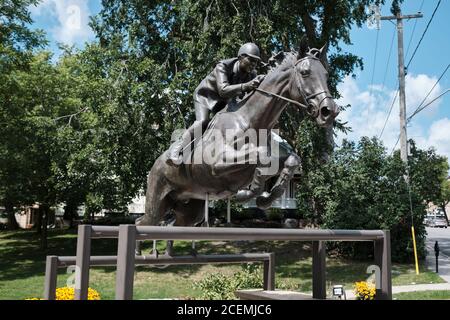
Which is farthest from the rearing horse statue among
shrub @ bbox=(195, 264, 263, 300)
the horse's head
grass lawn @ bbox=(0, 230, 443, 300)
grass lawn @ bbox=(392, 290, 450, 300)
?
grass lawn @ bbox=(392, 290, 450, 300)

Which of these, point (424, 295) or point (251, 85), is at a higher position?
point (251, 85)

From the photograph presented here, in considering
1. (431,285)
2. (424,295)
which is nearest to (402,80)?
(431,285)

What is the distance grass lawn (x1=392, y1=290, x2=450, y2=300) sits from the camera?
1181 centimetres

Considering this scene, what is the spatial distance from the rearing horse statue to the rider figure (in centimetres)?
12

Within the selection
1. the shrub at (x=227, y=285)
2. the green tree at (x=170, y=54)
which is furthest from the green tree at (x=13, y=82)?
the shrub at (x=227, y=285)

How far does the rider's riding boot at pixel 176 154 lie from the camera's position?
5.26 meters

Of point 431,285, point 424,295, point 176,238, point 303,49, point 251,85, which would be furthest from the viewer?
point 431,285

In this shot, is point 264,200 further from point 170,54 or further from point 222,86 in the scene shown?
point 170,54

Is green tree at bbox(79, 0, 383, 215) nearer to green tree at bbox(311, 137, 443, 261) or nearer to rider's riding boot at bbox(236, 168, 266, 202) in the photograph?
green tree at bbox(311, 137, 443, 261)

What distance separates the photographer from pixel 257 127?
16.5ft

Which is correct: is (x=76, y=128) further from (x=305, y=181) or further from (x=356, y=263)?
(x=356, y=263)

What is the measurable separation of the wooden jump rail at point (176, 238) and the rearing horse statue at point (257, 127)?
0.81 metres

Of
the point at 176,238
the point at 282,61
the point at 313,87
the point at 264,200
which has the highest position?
the point at 282,61

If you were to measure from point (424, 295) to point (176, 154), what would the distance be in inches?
385
